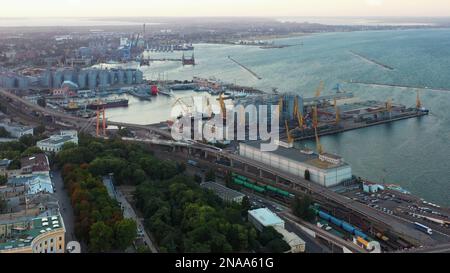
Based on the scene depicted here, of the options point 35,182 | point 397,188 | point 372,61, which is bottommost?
point 397,188

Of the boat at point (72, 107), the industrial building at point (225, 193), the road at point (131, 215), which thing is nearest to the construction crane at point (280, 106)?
the industrial building at point (225, 193)

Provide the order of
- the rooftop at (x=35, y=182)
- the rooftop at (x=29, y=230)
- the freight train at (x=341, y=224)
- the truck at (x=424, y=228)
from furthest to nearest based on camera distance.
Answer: the rooftop at (x=35, y=182) < the freight train at (x=341, y=224) < the truck at (x=424, y=228) < the rooftop at (x=29, y=230)

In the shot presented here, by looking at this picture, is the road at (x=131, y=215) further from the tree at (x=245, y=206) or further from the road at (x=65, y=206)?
the tree at (x=245, y=206)

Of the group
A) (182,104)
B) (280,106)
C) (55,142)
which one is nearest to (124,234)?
(55,142)

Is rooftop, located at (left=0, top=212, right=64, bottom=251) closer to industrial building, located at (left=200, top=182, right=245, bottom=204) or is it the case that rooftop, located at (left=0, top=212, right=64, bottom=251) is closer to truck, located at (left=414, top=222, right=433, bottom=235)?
industrial building, located at (left=200, top=182, right=245, bottom=204)

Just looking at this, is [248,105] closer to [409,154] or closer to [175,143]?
[175,143]

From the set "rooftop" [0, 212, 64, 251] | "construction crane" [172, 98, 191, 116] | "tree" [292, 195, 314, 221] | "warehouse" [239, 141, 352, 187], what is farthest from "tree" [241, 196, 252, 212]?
"construction crane" [172, 98, 191, 116]

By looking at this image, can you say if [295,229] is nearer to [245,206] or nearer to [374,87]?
[245,206]
